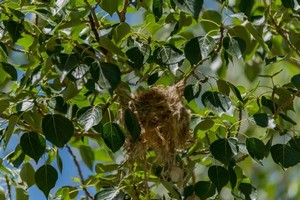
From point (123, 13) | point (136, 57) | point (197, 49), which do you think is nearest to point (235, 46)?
point (197, 49)

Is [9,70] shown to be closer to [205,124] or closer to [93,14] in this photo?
[93,14]

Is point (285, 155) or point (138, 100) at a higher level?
point (138, 100)

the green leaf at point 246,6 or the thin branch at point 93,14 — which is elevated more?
the thin branch at point 93,14

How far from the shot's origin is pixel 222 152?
1467mm

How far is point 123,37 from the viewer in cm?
144

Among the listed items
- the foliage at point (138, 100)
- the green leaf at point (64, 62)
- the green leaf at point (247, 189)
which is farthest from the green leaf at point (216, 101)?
the green leaf at point (64, 62)

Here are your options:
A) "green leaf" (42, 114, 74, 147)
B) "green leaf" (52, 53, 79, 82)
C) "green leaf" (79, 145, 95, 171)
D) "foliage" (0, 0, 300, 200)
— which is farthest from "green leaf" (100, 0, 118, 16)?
"green leaf" (79, 145, 95, 171)

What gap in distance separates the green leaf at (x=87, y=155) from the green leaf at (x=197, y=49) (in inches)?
21.3

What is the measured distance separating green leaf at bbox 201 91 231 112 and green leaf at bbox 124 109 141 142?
0.17m

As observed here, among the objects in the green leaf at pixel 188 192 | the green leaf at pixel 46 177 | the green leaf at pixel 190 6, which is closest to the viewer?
the green leaf at pixel 190 6

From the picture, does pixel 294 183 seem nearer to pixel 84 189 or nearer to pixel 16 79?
pixel 84 189

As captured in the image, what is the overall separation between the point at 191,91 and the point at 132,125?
6.6 inches

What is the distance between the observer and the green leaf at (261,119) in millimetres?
1481

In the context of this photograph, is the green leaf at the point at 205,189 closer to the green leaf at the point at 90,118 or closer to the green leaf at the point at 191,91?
the green leaf at the point at 191,91
